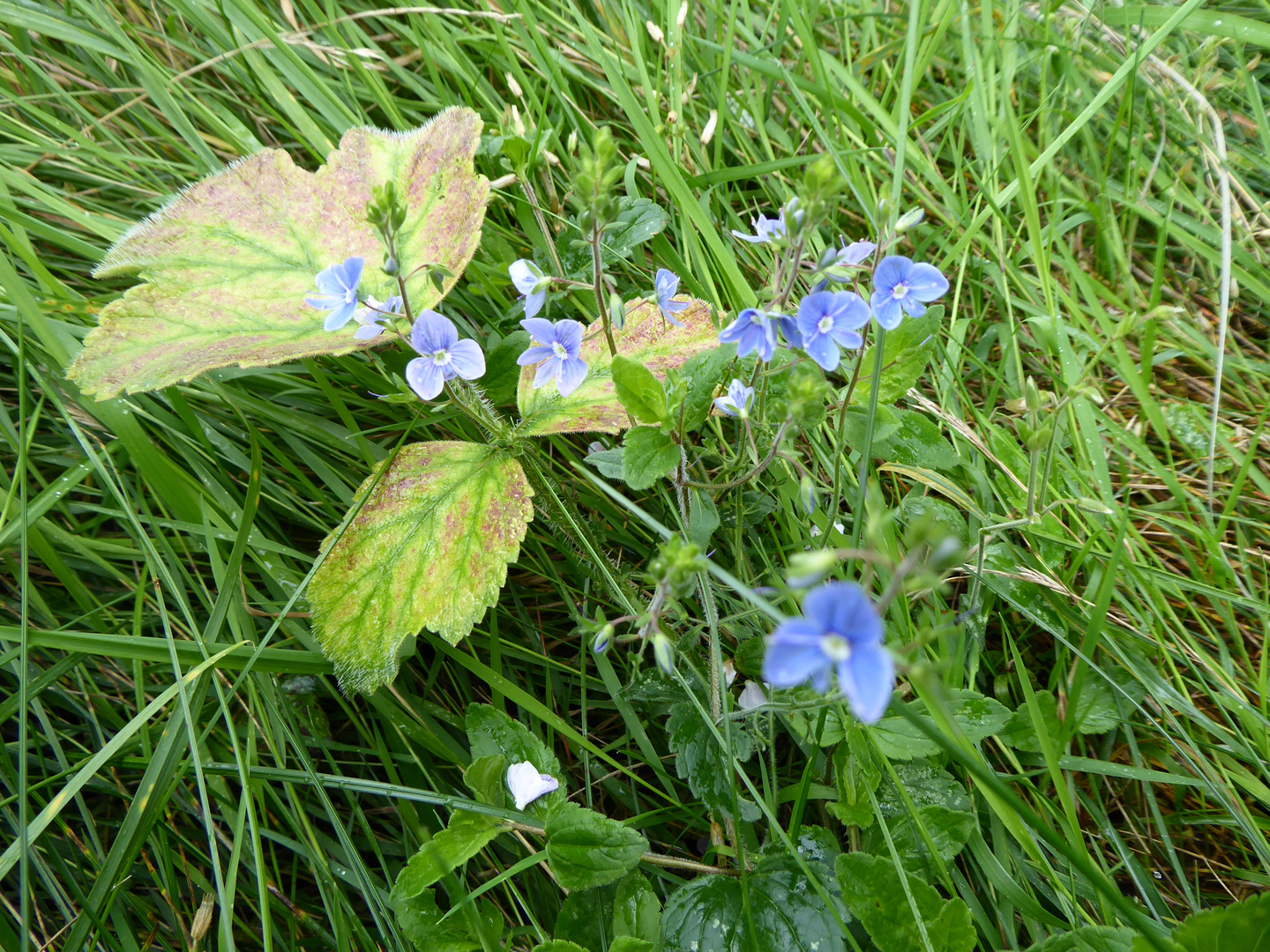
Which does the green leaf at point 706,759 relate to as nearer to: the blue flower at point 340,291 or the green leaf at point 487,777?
the green leaf at point 487,777

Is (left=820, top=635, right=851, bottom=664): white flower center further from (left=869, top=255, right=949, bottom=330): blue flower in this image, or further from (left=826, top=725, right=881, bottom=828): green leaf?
(left=826, top=725, right=881, bottom=828): green leaf

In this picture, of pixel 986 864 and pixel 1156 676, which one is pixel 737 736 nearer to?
pixel 986 864

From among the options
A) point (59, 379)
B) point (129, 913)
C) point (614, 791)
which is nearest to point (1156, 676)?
point (614, 791)

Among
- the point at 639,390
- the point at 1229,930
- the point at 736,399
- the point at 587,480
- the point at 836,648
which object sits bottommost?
the point at 1229,930

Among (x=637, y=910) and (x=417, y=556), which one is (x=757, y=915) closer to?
(x=637, y=910)

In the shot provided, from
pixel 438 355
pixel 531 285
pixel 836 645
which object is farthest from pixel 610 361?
pixel 836 645

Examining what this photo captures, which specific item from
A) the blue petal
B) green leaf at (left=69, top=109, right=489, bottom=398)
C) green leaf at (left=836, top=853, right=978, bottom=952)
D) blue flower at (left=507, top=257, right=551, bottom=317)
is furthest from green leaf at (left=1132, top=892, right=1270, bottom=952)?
green leaf at (left=69, top=109, right=489, bottom=398)
